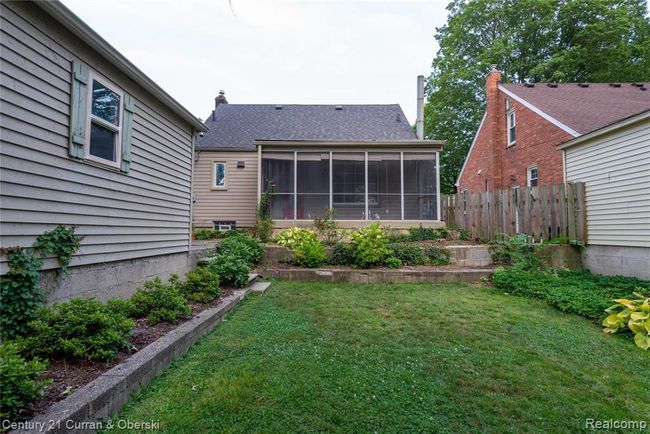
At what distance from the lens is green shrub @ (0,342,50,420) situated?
5.16ft

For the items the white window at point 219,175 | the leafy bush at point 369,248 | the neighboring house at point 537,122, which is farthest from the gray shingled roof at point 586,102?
the white window at point 219,175

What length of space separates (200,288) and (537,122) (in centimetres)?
1231

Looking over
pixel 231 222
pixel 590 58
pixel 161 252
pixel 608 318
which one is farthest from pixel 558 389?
pixel 590 58

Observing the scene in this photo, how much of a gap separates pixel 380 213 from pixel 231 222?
241 inches

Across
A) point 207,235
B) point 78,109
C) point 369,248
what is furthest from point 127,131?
point 207,235

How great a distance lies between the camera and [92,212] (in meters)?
3.66

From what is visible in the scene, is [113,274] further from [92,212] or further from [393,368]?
[393,368]

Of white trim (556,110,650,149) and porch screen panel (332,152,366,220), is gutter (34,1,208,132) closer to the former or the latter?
porch screen panel (332,152,366,220)

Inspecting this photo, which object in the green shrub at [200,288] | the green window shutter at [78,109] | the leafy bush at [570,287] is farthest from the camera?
the leafy bush at [570,287]

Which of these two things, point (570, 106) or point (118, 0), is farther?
point (570, 106)

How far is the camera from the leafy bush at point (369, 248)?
23.4 feet

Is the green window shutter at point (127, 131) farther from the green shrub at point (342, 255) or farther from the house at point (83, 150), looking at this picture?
the green shrub at point (342, 255)

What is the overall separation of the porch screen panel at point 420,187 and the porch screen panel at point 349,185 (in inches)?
58.4

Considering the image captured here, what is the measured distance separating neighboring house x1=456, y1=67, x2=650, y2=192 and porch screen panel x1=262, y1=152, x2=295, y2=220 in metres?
8.29
